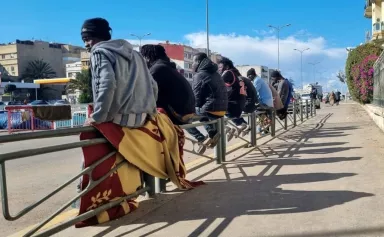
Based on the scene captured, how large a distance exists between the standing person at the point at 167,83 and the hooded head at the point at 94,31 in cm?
124

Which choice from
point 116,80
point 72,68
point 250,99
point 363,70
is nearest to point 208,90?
point 250,99

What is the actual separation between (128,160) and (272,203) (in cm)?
155

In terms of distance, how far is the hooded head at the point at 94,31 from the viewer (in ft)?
13.4

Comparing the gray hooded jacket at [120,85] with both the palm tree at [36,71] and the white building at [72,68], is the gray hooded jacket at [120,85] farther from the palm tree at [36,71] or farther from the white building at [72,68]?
the white building at [72,68]

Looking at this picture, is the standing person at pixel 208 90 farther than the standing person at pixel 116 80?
Yes

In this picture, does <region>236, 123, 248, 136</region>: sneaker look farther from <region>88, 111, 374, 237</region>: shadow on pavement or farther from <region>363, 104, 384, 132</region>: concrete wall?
<region>363, 104, 384, 132</region>: concrete wall

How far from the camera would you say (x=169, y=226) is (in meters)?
3.71

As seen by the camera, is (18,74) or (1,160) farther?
(18,74)

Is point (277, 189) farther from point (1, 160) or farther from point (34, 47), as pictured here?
point (34, 47)

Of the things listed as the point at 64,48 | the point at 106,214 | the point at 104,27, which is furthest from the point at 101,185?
the point at 64,48

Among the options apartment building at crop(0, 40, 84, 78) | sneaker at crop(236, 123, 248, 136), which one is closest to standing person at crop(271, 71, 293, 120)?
sneaker at crop(236, 123, 248, 136)

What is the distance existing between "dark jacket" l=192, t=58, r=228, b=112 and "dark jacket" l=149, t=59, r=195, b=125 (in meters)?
1.52

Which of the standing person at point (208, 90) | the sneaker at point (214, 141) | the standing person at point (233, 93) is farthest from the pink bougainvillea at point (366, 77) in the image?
the sneaker at point (214, 141)

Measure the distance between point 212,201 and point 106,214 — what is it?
118cm
